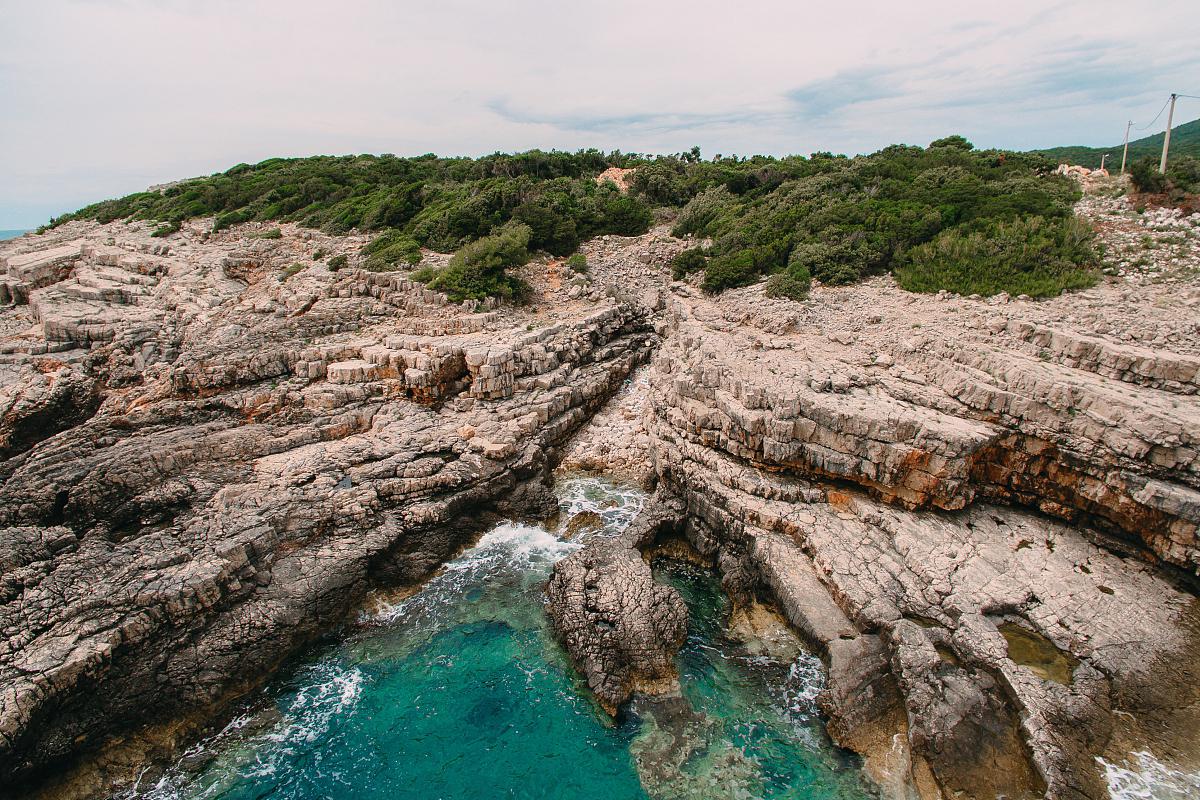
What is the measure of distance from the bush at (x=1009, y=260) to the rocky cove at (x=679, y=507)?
1035mm

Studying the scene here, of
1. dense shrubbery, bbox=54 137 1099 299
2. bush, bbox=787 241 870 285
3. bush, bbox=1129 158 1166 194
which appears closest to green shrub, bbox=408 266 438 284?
dense shrubbery, bbox=54 137 1099 299

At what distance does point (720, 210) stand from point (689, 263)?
7018 mm

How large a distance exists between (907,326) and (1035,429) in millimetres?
6680

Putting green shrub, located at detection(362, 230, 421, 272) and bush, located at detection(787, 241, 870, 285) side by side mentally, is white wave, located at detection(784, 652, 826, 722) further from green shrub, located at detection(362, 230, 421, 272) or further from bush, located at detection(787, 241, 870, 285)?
green shrub, located at detection(362, 230, 421, 272)

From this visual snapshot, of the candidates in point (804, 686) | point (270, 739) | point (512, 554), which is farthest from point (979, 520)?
point (270, 739)

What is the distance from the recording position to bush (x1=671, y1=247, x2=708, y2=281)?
29.9m

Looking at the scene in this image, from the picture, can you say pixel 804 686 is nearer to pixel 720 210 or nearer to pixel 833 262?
pixel 833 262

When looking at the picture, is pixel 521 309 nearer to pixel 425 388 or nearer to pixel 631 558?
pixel 425 388

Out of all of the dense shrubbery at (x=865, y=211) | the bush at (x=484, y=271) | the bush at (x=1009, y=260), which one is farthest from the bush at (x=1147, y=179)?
the bush at (x=484, y=271)

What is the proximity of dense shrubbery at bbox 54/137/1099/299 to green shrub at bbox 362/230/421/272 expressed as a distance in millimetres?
120

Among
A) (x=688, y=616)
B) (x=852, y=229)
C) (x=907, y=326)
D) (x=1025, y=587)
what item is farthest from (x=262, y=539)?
(x=852, y=229)

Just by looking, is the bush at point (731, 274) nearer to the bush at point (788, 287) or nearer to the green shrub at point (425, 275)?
the bush at point (788, 287)

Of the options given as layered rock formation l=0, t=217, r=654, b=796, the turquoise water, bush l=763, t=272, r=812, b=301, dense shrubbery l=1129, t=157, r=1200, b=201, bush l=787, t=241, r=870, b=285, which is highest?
dense shrubbery l=1129, t=157, r=1200, b=201

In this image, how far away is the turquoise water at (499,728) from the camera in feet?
33.7
